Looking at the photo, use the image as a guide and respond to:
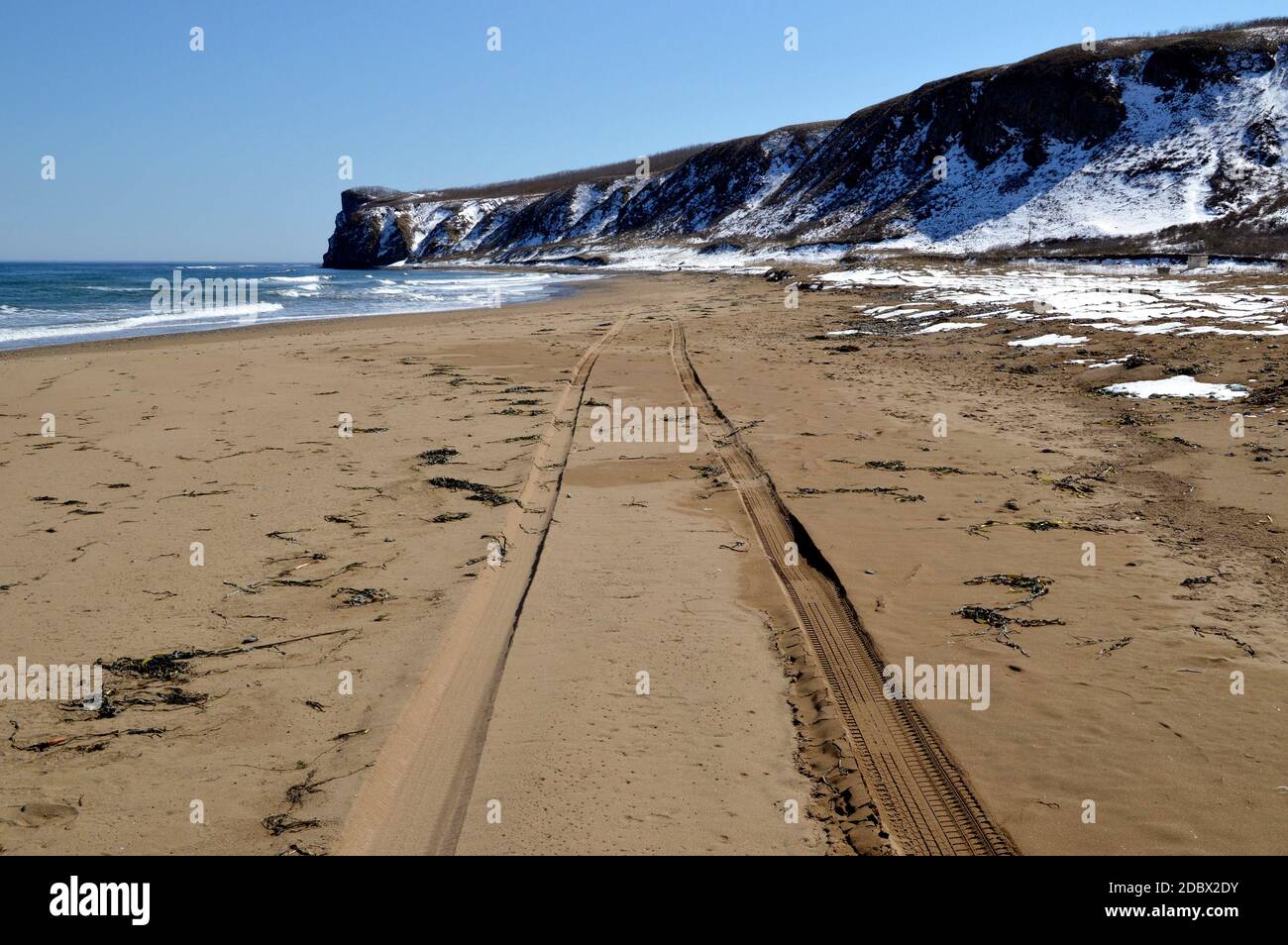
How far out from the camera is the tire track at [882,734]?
3641mm

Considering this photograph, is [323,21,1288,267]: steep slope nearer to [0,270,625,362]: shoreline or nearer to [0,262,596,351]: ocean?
[0,262,596,351]: ocean

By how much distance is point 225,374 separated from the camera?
1538 cm

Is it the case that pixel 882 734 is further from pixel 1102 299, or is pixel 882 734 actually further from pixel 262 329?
pixel 262 329

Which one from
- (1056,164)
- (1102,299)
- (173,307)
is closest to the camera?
(1102,299)

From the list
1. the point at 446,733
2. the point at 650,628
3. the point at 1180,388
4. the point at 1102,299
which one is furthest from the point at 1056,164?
the point at 446,733

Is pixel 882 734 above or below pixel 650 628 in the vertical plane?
below

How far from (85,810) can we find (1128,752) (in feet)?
16.6

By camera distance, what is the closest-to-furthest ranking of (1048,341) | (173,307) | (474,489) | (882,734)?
1. (882,734)
2. (474,489)
3. (1048,341)
4. (173,307)

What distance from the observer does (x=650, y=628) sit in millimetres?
5566

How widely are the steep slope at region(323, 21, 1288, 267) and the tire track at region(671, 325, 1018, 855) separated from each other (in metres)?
33.4

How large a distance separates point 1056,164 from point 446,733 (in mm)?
53700

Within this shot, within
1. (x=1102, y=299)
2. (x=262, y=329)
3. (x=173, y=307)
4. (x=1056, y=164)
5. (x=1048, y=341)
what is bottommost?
(x=1048, y=341)

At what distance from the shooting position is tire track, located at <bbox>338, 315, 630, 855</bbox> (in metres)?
3.63

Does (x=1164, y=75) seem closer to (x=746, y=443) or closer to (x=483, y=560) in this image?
(x=746, y=443)
